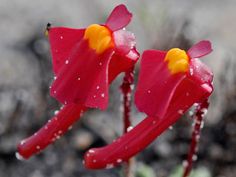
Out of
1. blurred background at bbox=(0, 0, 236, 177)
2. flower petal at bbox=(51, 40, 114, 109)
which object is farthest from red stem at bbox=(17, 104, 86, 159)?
blurred background at bbox=(0, 0, 236, 177)

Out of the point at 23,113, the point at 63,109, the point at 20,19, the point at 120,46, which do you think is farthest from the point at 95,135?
the point at 120,46

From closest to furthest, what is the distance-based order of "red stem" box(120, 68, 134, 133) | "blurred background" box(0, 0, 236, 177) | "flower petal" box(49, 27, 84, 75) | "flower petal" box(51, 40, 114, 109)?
"flower petal" box(51, 40, 114, 109) → "flower petal" box(49, 27, 84, 75) → "red stem" box(120, 68, 134, 133) → "blurred background" box(0, 0, 236, 177)

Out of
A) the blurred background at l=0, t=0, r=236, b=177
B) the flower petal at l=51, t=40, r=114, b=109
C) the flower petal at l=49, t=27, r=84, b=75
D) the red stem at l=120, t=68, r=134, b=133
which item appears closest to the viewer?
the flower petal at l=51, t=40, r=114, b=109

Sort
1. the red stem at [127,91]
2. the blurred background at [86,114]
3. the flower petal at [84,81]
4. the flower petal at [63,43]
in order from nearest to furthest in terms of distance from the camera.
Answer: the flower petal at [84,81] → the flower petal at [63,43] → the red stem at [127,91] → the blurred background at [86,114]

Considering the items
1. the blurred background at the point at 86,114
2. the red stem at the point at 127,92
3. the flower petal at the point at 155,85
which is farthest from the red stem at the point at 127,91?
the blurred background at the point at 86,114

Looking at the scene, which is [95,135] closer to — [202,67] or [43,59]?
[43,59]

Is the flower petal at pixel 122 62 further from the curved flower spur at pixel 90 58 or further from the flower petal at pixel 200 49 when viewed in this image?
the flower petal at pixel 200 49

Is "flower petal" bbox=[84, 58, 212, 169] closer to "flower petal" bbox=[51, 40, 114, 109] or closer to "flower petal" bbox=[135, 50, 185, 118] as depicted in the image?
Answer: "flower petal" bbox=[135, 50, 185, 118]
